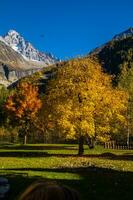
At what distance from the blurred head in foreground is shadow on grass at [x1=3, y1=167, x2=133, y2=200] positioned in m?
20.6

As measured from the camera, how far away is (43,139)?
128 meters

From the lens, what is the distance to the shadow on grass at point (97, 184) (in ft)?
83.9

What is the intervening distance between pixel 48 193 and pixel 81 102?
189 ft

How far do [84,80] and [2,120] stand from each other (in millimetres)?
76437

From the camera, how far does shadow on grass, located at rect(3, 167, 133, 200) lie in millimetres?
25578

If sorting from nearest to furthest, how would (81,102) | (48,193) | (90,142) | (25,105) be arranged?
(48,193)
(81,102)
(90,142)
(25,105)

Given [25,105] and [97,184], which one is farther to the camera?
[25,105]

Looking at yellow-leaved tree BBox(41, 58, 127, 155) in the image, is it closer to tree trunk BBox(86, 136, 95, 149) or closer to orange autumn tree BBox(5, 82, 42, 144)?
tree trunk BBox(86, 136, 95, 149)

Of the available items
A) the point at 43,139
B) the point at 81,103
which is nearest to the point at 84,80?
the point at 81,103

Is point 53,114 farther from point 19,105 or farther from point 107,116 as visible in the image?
point 19,105

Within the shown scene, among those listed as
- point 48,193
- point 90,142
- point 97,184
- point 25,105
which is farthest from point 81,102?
point 48,193

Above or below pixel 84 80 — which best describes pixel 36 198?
below

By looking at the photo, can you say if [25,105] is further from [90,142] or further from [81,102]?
[81,102]

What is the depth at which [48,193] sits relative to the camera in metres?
4.07
